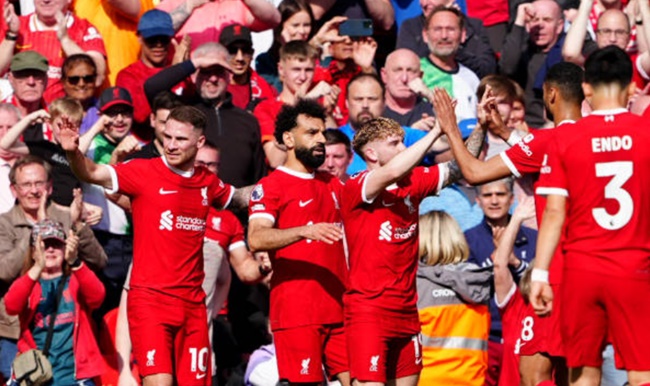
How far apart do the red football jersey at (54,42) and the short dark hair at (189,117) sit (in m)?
3.25

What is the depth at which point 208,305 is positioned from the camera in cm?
1373

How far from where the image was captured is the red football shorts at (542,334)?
1195cm

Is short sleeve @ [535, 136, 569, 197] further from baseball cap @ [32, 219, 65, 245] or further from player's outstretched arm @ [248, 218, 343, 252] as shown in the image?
baseball cap @ [32, 219, 65, 245]

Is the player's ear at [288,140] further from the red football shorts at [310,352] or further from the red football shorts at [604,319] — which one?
the red football shorts at [604,319]

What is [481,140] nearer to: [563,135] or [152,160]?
[563,135]

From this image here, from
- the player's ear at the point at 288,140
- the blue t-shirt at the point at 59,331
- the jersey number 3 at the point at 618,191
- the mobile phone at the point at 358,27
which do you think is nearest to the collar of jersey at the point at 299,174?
the player's ear at the point at 288,140

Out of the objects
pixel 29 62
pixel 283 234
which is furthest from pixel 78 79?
pixel 283 234

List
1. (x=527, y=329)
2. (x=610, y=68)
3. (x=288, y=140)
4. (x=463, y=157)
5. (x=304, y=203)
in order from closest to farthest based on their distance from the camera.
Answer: (x=610, y=68) < (x=463, y=157) < (x=304, y=203) < (x=288, y=140) < (x=527, y=329)

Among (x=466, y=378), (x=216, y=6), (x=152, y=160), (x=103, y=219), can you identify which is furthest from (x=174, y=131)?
(x=216, y=6)

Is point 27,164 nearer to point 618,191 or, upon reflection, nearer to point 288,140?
point 288,140

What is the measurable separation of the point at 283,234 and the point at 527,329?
221 centimetres

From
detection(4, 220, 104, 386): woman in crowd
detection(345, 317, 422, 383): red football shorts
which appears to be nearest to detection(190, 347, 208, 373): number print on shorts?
detection(345, 317, 422, 383): red football shorts

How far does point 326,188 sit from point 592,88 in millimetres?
2747

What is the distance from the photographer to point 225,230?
45.5 ft
